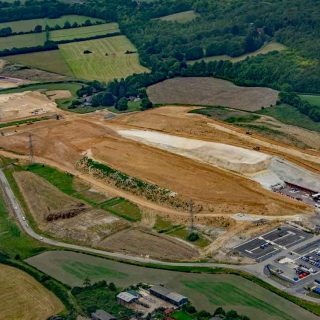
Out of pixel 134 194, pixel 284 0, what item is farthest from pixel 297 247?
pixel 284 0

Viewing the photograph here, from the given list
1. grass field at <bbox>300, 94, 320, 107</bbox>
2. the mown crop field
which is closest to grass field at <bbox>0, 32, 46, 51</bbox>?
grass field at <bbox>300, 94, 320, 107</bbox>

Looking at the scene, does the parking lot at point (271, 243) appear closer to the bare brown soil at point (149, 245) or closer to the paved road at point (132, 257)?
the paved road at point (132, 257)

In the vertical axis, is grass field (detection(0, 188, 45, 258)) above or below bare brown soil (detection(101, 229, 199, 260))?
below

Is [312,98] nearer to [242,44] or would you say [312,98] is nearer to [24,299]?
[242,44]

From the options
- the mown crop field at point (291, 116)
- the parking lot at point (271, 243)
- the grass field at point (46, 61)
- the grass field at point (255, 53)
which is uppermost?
the grass field at point (255, 53)

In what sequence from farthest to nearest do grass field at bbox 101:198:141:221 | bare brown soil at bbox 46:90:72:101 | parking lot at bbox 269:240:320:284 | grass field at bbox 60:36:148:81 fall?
grass field at bbox 60:36:148:81 → bare brown soil at bbox 46:90:72:101 → grass field at bbox 101:198:141:221 → parking lot at bbox 269:240:320:284


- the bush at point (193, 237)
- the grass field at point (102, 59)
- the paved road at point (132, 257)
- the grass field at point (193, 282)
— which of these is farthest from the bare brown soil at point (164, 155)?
the grass field at point (102, 59)

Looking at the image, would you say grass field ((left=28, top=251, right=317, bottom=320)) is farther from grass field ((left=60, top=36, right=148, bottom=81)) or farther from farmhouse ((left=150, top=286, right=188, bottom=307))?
grass field ((left=60, top=36, right=148, bottom=81))
